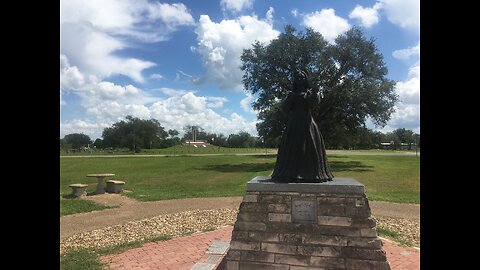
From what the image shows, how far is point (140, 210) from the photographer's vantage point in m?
11.9

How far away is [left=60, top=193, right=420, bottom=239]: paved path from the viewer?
9.92 metres

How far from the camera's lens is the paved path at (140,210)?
992cm

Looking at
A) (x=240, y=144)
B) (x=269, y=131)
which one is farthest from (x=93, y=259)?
(x=240, y=144)

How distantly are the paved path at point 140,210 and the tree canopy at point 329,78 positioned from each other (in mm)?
16608

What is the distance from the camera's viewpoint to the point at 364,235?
520 centimetres

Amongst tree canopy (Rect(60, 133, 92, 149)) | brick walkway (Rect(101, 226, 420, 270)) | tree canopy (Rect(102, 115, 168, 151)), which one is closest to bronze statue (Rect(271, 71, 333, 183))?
brick walkway (Rect(101, 226, 420, 270))

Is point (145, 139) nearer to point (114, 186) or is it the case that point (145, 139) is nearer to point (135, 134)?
point (135, 134)

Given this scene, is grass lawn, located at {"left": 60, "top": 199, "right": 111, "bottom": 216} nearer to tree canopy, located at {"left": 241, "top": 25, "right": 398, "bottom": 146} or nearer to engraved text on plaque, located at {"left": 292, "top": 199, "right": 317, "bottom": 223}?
engraved text on plaque, located at {"left": 292, "top": 199, "right": 317, "bottom": 223}

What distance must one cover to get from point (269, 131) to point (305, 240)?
2495 centimetres

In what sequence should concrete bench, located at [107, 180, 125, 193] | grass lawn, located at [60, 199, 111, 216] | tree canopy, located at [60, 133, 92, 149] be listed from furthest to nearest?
tree canopy, located at [60, 133, 92, 149] → concrete bench, located at [107, 180, 125, 193] → grass lawn, located at [60, 199, 111, 216]

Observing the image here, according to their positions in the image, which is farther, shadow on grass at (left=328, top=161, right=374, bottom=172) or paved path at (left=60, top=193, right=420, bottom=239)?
shadow on grass at (left=328, top=161, right=374, bottom=172)

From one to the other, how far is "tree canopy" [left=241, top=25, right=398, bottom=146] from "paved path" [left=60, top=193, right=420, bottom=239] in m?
16.6

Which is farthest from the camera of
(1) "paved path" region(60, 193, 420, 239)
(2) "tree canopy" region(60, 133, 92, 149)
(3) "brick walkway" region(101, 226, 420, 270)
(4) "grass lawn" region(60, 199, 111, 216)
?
(2) "tree canopy" region(60, 133, 92, 149)

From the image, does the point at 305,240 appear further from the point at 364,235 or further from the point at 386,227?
the point at 386,227
